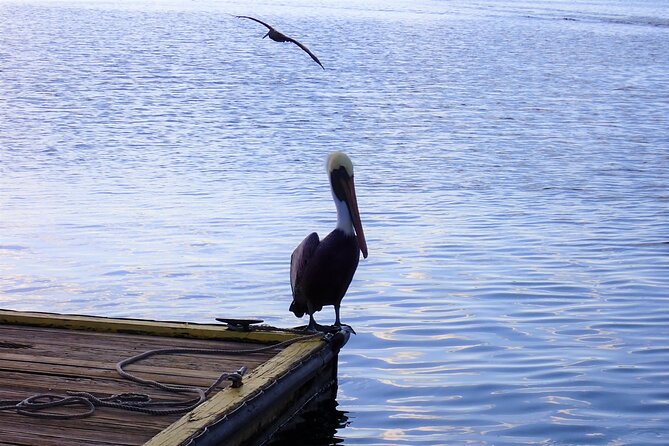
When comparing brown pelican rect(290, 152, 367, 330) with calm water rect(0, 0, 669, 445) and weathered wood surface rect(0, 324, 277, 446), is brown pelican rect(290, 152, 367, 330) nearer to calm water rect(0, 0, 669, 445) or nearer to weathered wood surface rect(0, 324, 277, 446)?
weathered wood surface rect(0, 324, 277, 446)

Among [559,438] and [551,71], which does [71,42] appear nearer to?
[551,71]

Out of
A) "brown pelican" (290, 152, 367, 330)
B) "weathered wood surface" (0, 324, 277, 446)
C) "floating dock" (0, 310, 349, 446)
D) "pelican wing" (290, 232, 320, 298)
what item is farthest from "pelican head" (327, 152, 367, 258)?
"weathered wood surface" (0, 324, 277, 446)

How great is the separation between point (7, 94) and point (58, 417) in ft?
75.4

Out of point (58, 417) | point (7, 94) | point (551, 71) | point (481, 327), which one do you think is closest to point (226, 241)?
point (481, 327)

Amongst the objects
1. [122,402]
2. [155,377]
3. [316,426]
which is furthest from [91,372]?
[316,426]

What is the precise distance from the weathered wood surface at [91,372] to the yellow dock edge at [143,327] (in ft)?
0.13

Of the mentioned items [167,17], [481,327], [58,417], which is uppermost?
[58,417]

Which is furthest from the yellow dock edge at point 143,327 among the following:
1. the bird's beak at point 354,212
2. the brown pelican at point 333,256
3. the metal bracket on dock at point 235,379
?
the metal bracket on dock at point 235,379

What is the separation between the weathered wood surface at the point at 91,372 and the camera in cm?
538

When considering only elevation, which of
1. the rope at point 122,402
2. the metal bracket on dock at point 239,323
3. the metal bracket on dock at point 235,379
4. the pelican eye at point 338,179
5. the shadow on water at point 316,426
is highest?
the pelican eye at point 338,179

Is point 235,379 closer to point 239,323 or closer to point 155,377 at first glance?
point 155,377

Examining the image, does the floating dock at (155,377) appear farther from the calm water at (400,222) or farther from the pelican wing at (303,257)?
the calm water at (400,222)

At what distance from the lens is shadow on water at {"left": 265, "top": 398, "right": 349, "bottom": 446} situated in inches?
267

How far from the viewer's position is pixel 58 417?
5539mm
